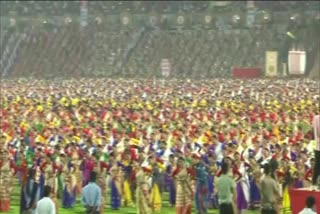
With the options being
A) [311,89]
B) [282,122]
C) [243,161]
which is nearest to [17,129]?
[282,122]

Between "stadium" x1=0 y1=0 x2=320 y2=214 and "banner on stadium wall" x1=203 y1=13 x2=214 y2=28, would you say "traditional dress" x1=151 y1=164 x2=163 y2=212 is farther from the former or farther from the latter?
"banner on stadium wall" x1=203 y1=13 x2=214 y2=28

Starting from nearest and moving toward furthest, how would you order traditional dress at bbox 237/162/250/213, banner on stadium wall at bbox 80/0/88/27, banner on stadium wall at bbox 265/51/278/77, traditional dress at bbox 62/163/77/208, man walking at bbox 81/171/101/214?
man walking at bbox 81/171/101/214 < traditional dress at bbox 237/162/250/213 < traditional dress at bbox 62/163/77/208 < banner on stadium wall at bbox 265/51/278/77 < banner on stadium wall at bbox 80/0/88/27

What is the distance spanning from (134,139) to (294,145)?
158 inches

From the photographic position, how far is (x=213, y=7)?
101 metres

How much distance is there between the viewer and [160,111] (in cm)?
4531

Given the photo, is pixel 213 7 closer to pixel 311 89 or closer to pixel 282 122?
pixel 311 89

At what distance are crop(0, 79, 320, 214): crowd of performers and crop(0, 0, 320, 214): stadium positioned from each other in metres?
0.04

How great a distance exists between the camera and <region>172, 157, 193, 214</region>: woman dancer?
24641 millimetres

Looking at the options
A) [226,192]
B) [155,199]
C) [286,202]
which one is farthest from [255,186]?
[226,192]

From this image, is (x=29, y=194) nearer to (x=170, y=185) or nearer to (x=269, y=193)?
(x=269, y=193)

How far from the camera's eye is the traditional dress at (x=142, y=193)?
25.9 meters

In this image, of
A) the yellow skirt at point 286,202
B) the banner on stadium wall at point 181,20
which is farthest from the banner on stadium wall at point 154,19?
the yellow skirt at point 286,202

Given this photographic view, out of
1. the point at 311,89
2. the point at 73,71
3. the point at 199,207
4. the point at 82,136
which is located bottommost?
the point at 199,207

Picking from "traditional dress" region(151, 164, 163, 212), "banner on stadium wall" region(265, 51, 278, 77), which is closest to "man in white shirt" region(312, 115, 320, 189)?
"traditional dress" region(151, 164, 163, 212)
